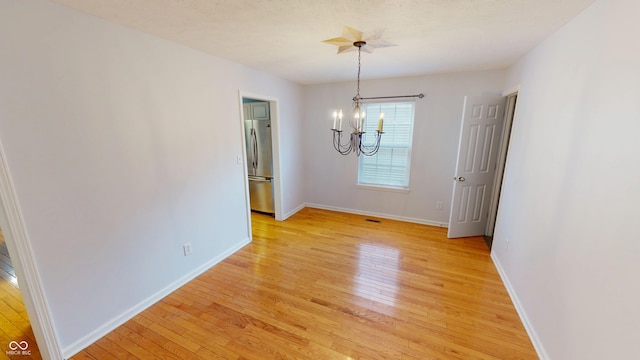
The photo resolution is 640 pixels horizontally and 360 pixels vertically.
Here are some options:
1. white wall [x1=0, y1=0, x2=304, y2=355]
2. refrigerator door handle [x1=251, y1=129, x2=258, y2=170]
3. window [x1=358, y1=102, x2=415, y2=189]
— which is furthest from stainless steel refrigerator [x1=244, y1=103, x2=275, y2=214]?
window [x1=358, y1=102, x2=415, y2=189]

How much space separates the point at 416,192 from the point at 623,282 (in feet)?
9.58

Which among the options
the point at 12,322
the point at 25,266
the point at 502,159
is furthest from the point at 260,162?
→ the point at 502,159

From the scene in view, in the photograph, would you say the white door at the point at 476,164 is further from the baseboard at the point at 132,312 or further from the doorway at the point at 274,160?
the baseboard at the point at 132,312

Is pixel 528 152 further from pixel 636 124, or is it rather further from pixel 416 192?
pixel 416 192

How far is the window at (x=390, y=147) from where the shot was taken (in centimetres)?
389

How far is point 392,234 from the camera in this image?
3.64 metres

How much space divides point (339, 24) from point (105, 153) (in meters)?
1.98

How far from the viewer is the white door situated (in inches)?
123

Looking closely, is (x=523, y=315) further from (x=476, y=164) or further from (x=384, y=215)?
(x=384, y=215)

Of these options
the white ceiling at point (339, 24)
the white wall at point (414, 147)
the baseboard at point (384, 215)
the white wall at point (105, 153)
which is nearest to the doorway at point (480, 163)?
the white wall at point (414, 147)

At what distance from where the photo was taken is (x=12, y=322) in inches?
75.5

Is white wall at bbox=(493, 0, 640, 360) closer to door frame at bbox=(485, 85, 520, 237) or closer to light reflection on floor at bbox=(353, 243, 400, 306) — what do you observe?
door frame at bbox=(485, 85, 520, 237)

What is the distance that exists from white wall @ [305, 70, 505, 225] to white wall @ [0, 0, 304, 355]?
6.31 feet

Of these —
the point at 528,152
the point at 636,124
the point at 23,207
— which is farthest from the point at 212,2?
the point at 528,152
